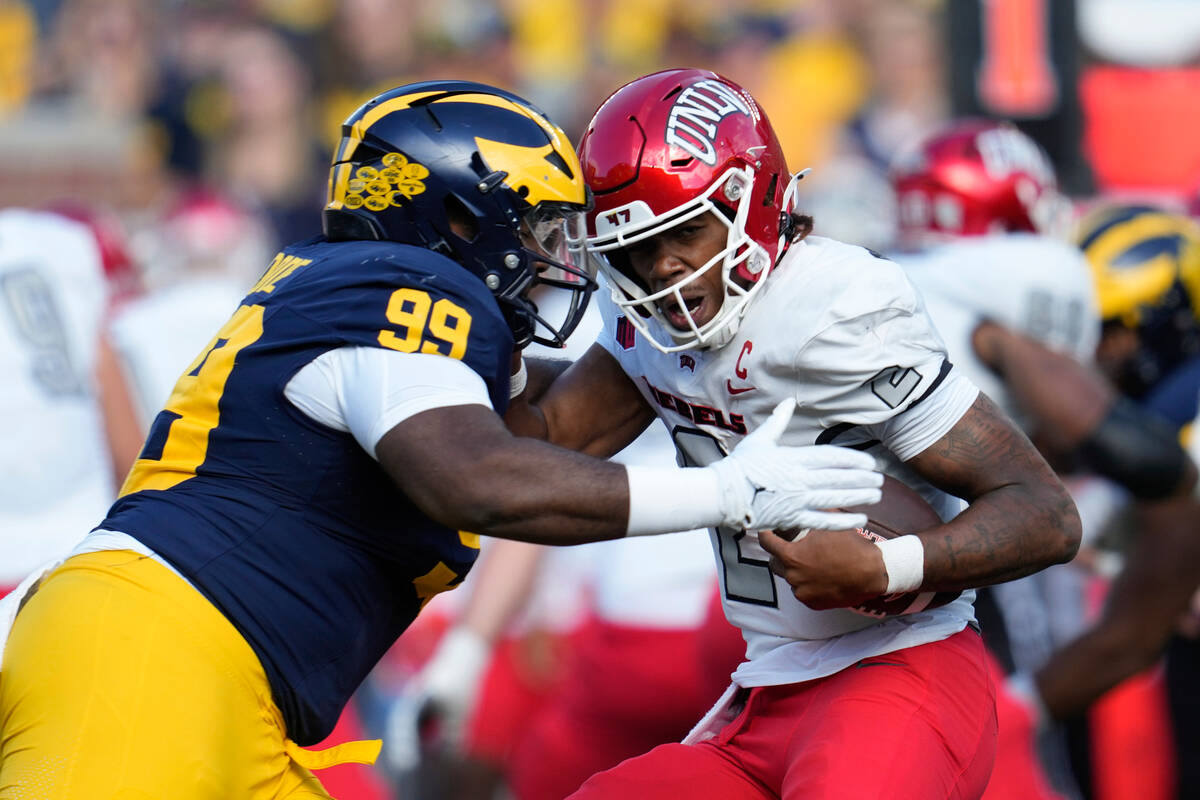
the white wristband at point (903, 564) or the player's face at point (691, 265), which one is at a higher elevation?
the player's face at point (691, 265)

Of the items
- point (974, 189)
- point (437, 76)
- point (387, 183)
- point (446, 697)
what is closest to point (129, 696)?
point (387, 183)

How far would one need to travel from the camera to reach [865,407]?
9.33 feet

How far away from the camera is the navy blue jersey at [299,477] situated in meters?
2.66

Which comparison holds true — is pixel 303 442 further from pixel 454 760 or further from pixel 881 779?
→ pixel 454 760

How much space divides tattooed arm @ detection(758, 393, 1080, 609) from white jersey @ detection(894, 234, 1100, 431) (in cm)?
144

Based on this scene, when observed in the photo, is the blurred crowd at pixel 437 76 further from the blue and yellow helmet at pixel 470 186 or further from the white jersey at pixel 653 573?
the blue and yellow helmet at pixel 470 186

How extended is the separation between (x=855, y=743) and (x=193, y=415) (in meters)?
1.28

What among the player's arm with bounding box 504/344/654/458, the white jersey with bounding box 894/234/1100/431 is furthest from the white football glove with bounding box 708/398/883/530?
the white jersey with bounding box 894/234/1100/431

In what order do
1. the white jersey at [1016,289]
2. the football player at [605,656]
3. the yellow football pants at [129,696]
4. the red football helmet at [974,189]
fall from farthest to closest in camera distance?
the red football helmet at [974,189] → the football player at [605,656] → the white jersey at [1016,289] → the yellow football pants at [129,696]

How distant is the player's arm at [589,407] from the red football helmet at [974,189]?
207cm

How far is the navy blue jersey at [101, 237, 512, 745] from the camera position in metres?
2.66

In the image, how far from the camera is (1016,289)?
4469 mm

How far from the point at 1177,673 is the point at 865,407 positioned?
295 centimetres

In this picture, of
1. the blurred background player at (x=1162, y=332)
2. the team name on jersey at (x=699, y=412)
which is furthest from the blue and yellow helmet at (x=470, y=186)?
the blurred background player at (x=1162, y=332)
